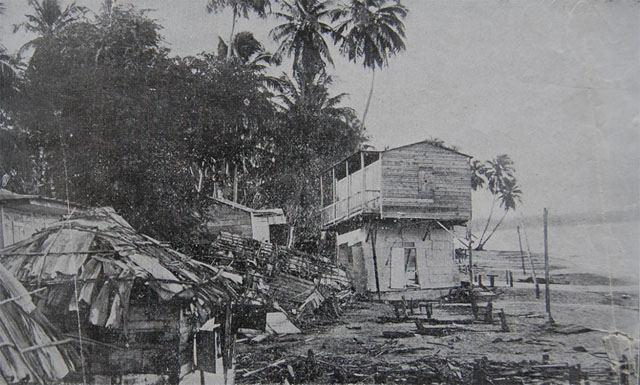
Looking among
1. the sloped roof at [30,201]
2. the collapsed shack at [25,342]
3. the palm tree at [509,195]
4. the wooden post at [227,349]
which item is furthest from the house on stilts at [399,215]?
the collapsed shack at [25,342]

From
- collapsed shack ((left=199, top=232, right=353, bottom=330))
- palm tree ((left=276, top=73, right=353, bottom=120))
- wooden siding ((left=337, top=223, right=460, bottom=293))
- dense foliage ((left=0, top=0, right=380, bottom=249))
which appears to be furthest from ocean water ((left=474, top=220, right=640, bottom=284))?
wooden siding ((left=337, top=223, right=460, bottom=293))

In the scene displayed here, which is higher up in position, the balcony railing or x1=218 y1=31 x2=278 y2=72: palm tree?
x1=218 y1=31 x2=278 y2=72: palm tree

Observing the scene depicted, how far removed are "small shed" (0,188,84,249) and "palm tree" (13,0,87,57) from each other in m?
1.65

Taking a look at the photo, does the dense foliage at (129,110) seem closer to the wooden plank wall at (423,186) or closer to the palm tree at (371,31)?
the palm tree at (371,31)

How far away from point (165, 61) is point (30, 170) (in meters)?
2.14

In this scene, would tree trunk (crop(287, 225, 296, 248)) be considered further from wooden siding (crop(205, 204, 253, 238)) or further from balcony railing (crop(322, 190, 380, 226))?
wooden siding (crop(205, 204, 253, 238))

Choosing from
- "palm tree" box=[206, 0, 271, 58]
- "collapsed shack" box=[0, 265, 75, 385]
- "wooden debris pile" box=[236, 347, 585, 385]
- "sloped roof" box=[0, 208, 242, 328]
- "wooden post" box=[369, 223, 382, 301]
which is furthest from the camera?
"wooden post" box=[369, 223, 382, 301]

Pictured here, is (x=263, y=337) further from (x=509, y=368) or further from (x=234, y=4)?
(x=234, y=4)

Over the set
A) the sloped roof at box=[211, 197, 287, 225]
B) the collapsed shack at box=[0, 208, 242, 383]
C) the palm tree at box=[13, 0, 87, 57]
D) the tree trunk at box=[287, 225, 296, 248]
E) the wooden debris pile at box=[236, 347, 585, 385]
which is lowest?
the wooden debris pile at box=[236, 347, 585, 385]

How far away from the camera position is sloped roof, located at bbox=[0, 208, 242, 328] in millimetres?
4113

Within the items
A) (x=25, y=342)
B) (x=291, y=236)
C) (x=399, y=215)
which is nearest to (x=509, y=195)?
(x=399, y=215)

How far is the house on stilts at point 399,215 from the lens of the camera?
1105 centimetres

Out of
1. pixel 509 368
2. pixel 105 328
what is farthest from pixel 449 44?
pixel 105 328

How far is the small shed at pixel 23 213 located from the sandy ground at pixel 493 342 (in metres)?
2.69
